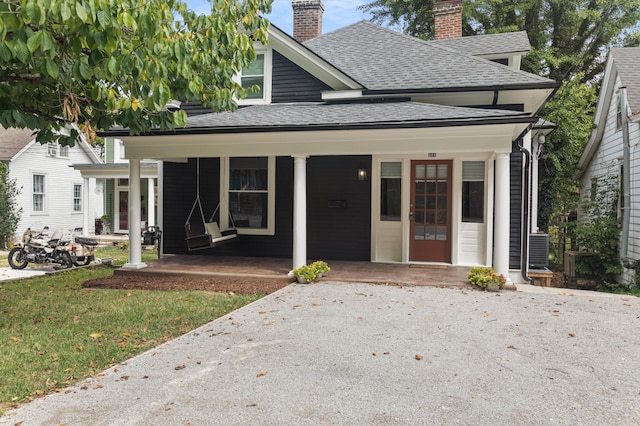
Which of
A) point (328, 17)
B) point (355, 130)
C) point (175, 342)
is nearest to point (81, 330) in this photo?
point (175, 342)

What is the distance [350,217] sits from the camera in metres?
A: 10.2

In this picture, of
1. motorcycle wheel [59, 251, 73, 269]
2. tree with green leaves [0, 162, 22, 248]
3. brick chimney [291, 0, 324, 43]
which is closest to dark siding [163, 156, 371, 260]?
motorcycle wheel [59, 251, 73, 269]

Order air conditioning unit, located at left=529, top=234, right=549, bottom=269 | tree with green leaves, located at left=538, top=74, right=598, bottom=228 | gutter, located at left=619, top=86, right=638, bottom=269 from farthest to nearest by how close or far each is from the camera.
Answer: tree with green leaves, located at left=538, top=74, right=598, bottom=228, gutter, located at left=619, top=86, right=638, bottom=269, air conditioning unit, located at left=529, top=234, right=549, bottom=269

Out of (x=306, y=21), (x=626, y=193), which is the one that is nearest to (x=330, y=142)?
(x=306, y=21)

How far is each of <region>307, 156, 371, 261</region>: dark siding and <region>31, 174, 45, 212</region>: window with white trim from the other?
1479cm

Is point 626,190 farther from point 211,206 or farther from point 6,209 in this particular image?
point 6,209

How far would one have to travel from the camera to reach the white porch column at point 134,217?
9000 millimetres

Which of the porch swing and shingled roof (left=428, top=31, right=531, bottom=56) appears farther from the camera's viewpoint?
shingled roof (left=428, top=31, right=531, bottom=56)

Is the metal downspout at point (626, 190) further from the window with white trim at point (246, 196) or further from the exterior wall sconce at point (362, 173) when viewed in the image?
the window with white trim at point (246, 196)

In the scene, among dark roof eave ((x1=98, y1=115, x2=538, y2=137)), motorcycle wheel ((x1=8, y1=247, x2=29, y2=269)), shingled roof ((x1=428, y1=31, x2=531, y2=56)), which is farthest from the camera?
shingled roof ((x1=428, y1=31, x2=531, y2=56))

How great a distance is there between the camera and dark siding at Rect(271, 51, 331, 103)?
10.5 meters

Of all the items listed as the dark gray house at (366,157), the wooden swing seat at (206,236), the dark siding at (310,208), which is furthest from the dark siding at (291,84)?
the wooden swing seat at (206,236)

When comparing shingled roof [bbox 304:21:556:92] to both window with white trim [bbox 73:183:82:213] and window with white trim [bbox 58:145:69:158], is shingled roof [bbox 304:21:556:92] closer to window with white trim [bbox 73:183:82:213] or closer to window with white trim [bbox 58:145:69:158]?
window with white trim [bbox 58:145:69:158]

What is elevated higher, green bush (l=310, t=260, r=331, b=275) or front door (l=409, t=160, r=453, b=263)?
front door (l=409, t=160, r=453, b=263)
